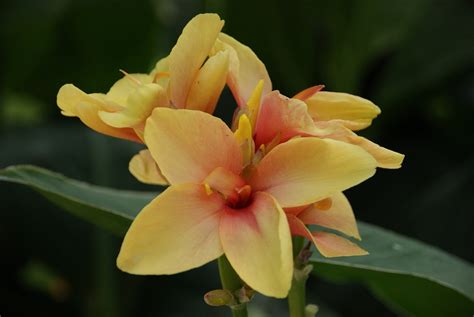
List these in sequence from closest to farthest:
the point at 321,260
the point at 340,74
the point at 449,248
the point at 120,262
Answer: the point at 120,262 → the point at 321,260 → the point at 449,248 → the point at 340,74

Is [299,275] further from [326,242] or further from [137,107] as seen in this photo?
[137,107]

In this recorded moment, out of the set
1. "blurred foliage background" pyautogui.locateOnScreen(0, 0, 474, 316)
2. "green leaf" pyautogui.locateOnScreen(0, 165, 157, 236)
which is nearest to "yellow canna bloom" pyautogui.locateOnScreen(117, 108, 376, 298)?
"green leaf" pyautogui.locateOnScreen(0, 165, 157, 236)

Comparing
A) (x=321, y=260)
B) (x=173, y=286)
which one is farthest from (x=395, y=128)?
(x=321, y=260)

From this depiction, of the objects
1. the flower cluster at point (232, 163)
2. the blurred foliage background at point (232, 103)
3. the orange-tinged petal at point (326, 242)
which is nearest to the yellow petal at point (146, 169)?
the flower cluster at point (232, 163)

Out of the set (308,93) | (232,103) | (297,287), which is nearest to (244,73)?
(308,93)

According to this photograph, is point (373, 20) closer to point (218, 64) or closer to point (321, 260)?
point (321, 260)

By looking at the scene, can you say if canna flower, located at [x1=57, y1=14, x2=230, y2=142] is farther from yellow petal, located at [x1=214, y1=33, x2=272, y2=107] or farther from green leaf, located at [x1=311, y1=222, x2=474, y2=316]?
green leaf, located at [x1=311, y1=222, x2=474, y2=316]
